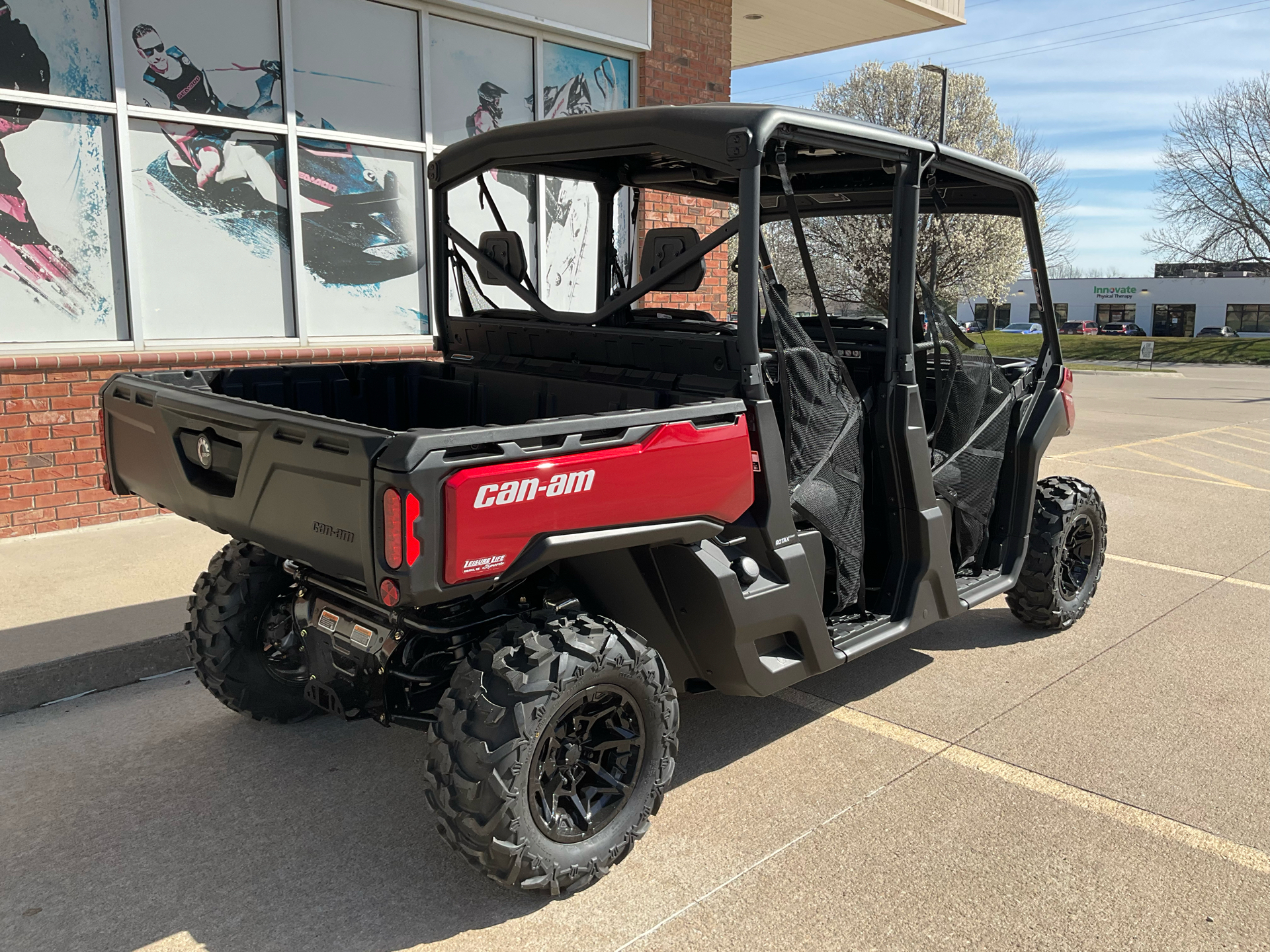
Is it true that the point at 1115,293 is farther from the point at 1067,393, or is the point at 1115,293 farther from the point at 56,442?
the point at 56,442

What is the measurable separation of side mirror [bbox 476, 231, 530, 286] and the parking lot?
1.85m

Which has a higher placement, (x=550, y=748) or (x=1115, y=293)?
(x=1115, y=293)

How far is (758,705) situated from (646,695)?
137cm

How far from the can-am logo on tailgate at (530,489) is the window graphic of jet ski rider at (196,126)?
5.59 meters

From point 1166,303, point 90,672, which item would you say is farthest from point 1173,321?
point 90,672

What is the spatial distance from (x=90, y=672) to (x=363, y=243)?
14.7 feet

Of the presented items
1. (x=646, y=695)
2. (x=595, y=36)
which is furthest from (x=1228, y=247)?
(x=646, y=695)

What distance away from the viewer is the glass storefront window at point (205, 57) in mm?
6676

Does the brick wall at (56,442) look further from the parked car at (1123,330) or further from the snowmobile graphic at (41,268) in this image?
the parked car at (1123,330)

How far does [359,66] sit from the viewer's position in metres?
7.79

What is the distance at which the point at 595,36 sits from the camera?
914 centimetres

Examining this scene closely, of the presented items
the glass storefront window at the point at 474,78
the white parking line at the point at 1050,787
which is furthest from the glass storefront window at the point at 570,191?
the white parking line at the point at 1050,787

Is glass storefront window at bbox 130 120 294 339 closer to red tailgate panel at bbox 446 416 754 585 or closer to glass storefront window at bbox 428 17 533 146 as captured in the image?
glass storefront window at bbox 428 17 533 146

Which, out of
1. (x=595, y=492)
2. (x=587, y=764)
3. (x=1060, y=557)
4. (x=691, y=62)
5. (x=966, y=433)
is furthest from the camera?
(x=691, y=62)
